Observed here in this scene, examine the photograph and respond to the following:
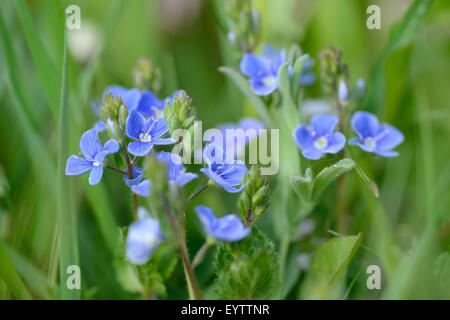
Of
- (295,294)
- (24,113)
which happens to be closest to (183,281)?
(295,294)

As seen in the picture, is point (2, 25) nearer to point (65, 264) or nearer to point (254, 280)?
point (65, 264)

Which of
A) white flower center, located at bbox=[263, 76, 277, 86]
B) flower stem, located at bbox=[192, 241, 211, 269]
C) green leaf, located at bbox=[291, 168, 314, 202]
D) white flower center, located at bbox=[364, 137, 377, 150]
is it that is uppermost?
Answer: white flower center, located at bbox=[263, 76, 277, 86]

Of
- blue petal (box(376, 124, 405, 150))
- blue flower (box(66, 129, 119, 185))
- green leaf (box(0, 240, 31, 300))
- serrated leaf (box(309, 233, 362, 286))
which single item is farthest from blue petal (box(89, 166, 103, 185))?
blue petal (box(376, 124, 405, 150))

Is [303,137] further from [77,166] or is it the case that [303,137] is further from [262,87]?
[77,166]

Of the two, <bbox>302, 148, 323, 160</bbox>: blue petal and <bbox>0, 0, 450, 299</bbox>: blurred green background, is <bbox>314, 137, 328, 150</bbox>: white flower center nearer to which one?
<bbox>302, 148, 323, 160</bbox>: blue petal

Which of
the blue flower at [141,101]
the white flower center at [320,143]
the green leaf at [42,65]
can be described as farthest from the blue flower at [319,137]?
the green leaf at [42,65]

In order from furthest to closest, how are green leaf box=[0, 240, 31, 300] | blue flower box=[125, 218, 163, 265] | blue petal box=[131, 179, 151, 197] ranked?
green leaf box=[0, 240, 31, 300]
blue petal box=[131, 179, 151, 197]
blue flower box=[125, 218, 163, 265]
